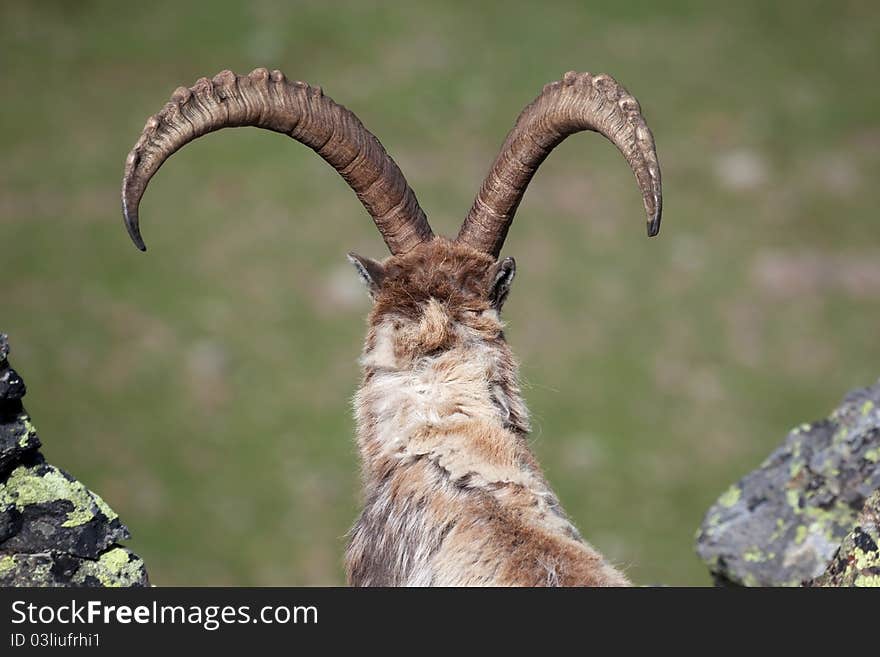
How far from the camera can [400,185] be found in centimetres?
998

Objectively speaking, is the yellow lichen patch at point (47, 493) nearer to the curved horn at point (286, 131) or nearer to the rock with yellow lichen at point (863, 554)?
the curved horn at point (286, 131)

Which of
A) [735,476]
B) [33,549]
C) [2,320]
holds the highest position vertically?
[2,320]

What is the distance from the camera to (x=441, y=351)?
29.1 feet

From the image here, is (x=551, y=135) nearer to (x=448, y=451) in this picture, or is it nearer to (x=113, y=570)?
(x=448, y=451)

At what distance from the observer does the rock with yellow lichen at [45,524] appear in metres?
8.24

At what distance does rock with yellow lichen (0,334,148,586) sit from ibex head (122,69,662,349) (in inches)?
57.7

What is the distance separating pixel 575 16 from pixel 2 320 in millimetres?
23800

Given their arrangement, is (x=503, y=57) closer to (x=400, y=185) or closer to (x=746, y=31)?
(x=746, y=31)

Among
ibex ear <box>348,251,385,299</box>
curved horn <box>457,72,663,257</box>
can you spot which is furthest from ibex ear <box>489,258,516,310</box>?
ibex ear <box>348,251,385,299</box>

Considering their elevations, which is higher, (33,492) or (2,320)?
(2,320)

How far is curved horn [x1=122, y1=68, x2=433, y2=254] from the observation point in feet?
28.5

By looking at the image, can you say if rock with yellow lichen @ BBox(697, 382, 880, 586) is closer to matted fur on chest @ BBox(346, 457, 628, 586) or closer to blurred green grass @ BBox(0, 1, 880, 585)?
matted fur on chest @ BBox(346, 457, 628, 586)

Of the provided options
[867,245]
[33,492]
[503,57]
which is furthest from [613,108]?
[503,57]

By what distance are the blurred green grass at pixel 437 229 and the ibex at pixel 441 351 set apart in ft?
72.0
